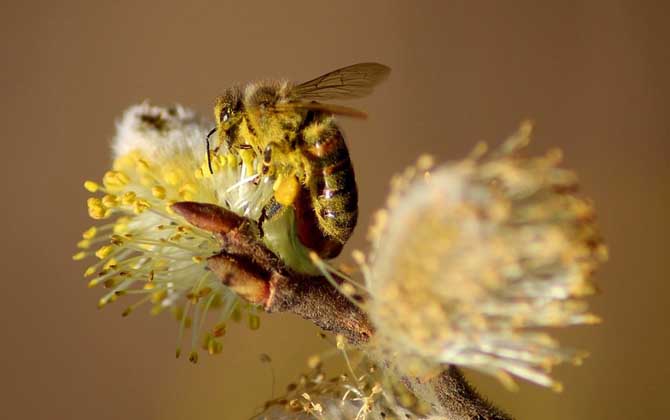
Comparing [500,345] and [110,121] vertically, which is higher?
[110,121]

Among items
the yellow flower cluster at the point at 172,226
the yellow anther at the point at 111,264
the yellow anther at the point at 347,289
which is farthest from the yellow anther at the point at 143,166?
the yellow anther at the point at 347,289

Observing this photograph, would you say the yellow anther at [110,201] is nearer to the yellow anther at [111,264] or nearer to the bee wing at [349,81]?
the yellow anther at [111,264]

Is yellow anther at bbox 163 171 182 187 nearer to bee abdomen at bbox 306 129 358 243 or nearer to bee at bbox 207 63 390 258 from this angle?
bee at bbox 207 63 390 258

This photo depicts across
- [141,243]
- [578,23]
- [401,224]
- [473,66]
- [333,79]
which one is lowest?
[141,243]

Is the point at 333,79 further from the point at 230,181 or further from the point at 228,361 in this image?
the point at 228,361

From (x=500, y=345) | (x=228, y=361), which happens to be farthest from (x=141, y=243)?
(x=228, y=361)

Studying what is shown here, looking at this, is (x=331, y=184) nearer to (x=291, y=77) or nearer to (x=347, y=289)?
(x=347, y=289)

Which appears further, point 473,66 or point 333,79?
point 473,66

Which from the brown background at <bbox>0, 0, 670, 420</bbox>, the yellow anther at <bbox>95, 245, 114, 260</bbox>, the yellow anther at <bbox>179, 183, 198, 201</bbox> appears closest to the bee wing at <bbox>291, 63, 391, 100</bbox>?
the yellow anther at <bbox>179, 183, 198, 201</bbox>
